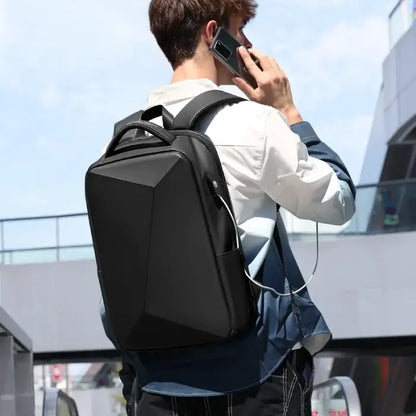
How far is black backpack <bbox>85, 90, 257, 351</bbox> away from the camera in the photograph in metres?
2.04

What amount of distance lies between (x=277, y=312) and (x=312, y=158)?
0.33 meters

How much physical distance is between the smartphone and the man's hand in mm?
13

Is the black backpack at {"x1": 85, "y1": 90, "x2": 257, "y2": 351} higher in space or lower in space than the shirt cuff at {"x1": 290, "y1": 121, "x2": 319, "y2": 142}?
lower

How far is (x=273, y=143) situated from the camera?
83.9 inches

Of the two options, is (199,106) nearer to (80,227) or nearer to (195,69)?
(195,69)

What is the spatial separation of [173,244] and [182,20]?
0.56 metres

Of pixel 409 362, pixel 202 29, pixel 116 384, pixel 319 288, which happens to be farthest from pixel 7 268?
pixel 202 29

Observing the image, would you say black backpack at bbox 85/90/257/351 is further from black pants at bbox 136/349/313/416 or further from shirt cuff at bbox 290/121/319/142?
shirt cuff at bbox 290/121/319/142

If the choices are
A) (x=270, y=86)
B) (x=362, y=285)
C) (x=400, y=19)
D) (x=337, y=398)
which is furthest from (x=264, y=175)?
(x=400, y=19)

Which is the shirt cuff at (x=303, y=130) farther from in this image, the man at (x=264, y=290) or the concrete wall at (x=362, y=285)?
the concrete wall at (x=362, y=285)

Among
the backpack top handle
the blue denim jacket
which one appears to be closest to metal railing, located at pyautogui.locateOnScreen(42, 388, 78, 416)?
the blue denim jacket

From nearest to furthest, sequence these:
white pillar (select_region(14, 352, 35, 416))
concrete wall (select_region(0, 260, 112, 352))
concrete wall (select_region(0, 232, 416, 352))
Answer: white pillar (select_region(14, 352, 35, 416))
concrete wall (select_region(0, 232, 416, 352))
concrete wall (select_region(0, 260, 112, 352))

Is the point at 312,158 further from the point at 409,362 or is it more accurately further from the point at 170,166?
the point at 409,362

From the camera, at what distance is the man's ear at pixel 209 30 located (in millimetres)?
2332
